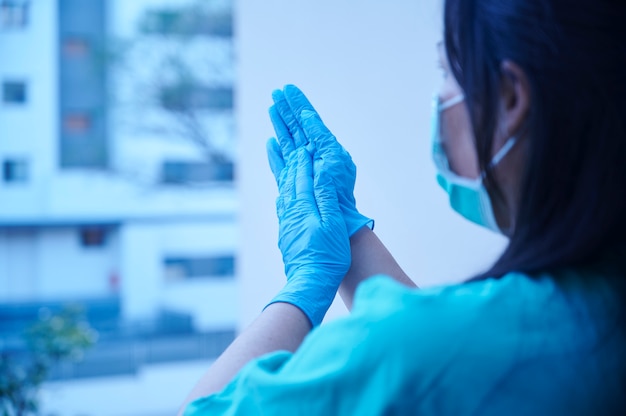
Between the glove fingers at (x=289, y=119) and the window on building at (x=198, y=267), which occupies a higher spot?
the glove fingers at (x=289, y=119)

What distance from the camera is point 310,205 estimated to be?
2.83ft

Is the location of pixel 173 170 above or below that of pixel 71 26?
below

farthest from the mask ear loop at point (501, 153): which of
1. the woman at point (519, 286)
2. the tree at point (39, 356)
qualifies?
the tree at point (39, 356)

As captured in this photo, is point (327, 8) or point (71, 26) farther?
point (71, 26)

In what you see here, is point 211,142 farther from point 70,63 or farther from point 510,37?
point 510,37

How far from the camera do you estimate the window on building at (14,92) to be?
30.2 feet

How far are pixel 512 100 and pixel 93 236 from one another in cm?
1063

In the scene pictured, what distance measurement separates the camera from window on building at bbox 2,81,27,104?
9.20 meters

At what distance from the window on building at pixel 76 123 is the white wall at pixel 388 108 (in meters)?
8.67

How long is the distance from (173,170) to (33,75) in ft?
7.63

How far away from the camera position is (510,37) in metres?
0.57

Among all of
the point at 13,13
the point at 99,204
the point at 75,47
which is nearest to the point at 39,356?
the point at 99,204

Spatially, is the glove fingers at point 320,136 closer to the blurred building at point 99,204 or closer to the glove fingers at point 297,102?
the glove fingers at point 297,102

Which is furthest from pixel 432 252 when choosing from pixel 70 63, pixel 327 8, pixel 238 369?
pixel 70 63
